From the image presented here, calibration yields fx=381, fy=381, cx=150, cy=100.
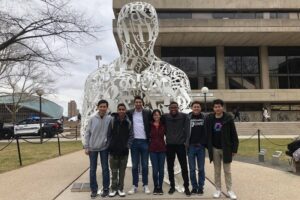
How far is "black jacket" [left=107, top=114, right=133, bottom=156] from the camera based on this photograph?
22.0 feet

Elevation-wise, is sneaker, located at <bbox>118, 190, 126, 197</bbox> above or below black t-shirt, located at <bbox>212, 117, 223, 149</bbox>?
below

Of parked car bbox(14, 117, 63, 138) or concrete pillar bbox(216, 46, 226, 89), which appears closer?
parked car bbox(14, 117, 63, 138)

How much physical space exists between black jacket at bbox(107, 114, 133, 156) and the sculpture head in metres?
2.36

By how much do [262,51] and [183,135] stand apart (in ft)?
122

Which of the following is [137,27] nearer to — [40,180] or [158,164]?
[158,164]

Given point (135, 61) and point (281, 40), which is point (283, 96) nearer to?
point (281, 40)

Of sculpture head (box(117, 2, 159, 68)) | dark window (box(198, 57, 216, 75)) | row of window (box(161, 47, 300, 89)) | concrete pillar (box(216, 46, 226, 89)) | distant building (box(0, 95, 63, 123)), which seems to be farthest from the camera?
distant building (box(0, 95, 63, 123))

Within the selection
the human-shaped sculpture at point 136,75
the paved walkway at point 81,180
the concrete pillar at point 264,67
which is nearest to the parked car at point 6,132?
the paved walkway at point 81,180

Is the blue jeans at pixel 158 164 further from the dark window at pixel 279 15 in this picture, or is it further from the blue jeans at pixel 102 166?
the dark window at pixel 279 15

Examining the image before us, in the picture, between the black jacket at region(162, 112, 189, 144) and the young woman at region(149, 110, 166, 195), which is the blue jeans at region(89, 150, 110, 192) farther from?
the black jacket at region(162, 112, 189, 144)

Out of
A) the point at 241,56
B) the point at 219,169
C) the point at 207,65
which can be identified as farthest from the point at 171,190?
the point at 241,56

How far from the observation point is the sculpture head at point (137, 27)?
834cm

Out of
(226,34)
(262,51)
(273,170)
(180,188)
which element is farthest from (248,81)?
(180,188)

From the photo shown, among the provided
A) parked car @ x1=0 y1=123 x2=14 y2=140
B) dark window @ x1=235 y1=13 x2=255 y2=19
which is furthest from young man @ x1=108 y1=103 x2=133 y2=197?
dark window @ x1=235 y1=13 x2=255 y2=19
